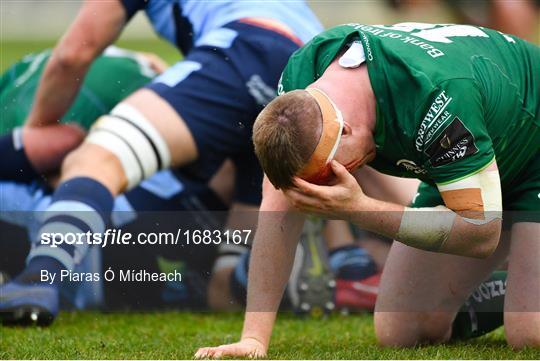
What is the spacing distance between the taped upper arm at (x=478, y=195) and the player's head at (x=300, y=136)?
33 cm

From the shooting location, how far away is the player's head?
2.74 meters

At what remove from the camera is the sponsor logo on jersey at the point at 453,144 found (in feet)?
9.15

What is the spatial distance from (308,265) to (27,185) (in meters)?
1.33

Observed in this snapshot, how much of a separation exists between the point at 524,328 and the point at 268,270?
0.84 m

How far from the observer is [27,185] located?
4.75m

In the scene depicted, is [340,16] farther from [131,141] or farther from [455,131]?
[455,131]

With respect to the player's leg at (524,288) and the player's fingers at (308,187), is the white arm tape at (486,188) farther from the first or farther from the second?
the player's leg at (524,288)

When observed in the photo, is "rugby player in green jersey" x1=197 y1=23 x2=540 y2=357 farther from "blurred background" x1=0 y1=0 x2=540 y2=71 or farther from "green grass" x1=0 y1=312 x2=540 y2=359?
"blurred background" x1=0 y1=0 x2=540 y2=71

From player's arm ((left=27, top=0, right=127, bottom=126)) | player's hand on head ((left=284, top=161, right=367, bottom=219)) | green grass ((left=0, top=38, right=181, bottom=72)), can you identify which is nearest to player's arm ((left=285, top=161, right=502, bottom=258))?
player's hand on head ((left=284, top=161, right=367, bottom=219))

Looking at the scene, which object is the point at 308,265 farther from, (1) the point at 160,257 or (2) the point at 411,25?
(2) the point at 411,25

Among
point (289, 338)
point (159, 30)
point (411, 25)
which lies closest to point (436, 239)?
point (411, 25)

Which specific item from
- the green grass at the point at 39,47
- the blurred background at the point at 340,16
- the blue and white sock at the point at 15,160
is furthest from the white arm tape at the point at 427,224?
the green grass at the point at 39,47

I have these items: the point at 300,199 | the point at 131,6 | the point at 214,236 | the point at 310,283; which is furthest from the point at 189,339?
the point at 131,6

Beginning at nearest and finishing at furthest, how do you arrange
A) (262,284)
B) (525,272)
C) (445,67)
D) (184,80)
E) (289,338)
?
(445,67) < (262,284) < (525,272) < (289,338) < (184,80)
